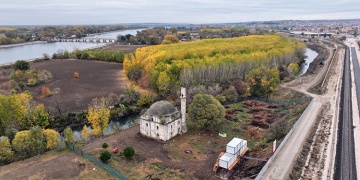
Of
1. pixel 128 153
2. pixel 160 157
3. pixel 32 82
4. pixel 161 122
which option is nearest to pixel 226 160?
pixel 160 157

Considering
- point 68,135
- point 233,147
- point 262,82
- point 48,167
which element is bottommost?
point 48,167

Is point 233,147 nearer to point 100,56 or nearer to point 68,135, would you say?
point 68,135

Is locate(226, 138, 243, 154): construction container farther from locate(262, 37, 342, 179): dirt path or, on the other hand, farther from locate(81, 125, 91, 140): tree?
locate(81, 125, 91, 140): tree

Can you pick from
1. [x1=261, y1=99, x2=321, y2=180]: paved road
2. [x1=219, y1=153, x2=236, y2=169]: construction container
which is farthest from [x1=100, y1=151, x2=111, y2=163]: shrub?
[x1=261, y1=99, x2=321, y2=180]: paved road

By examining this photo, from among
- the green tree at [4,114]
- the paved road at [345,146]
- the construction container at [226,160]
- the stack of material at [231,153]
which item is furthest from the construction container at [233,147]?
the green tree at [4,114]

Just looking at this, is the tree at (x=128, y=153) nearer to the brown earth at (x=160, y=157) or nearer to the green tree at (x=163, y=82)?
the brown earth at (x=160, y=157)

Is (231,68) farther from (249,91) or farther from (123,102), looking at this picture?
(123,102)
